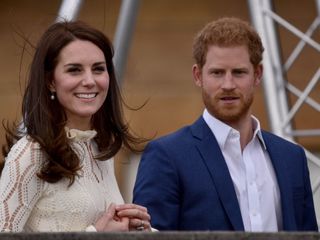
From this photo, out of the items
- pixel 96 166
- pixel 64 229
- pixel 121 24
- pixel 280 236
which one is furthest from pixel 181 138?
pixel 121 24

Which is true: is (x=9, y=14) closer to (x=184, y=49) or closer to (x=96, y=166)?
(x=184, y=49)

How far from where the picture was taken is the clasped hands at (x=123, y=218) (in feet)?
10.5

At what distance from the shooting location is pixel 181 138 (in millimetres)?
3877

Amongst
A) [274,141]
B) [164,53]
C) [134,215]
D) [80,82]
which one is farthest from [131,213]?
[164,53]

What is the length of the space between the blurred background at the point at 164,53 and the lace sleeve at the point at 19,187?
6.66 metres

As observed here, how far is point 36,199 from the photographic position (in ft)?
10.4

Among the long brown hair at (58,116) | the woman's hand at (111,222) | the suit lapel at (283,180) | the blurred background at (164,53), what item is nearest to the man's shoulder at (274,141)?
the suit lapel at (283,180)

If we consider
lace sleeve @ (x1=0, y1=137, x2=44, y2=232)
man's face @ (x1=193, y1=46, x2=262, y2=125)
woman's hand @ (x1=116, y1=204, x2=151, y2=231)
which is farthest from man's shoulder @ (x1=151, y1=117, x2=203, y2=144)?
lace sleeve @ (x1=0, y1=137, x2=44, y2=232)

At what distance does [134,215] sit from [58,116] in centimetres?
35

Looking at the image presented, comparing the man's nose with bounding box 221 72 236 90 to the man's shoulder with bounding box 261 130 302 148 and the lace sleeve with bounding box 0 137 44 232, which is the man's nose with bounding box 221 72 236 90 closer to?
the man's shoulder with bounding box 261 130 302 148

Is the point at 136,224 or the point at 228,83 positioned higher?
the point at 228,83

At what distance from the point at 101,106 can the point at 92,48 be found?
0.59 feet

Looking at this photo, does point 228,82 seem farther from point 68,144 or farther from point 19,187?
point 19,187

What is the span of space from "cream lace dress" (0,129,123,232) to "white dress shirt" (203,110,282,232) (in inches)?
25.2
